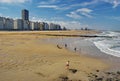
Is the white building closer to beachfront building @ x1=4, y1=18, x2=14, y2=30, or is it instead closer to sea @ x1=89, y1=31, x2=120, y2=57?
beachfront building @ x1=4, y1=18, x2=14, y2=30

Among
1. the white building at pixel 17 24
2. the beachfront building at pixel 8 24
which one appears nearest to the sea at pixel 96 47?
the beachfront building at pixel 8 24

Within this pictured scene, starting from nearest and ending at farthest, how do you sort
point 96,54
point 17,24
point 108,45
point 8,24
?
1. point 96,54
2. point 108,45
3. point 8,24
4. point 17,24

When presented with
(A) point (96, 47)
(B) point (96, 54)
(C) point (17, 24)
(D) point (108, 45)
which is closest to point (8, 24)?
(C) point (17, 24)

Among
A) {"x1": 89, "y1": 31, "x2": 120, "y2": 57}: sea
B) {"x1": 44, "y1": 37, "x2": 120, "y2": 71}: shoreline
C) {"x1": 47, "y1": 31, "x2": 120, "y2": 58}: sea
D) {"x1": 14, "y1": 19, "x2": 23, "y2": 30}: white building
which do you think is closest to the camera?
{"x1": 44, "y1": 37, "x2": 120, "y2": 71}: shoreline

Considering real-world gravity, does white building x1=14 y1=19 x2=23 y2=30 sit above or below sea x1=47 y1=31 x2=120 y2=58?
above

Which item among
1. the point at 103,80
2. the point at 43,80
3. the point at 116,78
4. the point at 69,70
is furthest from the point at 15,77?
the point at 116,78

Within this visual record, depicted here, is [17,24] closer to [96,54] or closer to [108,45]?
[108,45]

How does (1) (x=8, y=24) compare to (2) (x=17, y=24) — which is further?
(2) (x=17, y=24)

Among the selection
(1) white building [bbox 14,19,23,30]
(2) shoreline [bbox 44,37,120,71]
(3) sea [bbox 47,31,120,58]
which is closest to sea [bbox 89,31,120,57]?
(3) sea [bbox 47,31,120,58]

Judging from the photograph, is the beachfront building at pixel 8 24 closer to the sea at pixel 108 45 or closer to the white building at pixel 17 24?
the white building at pixel 17 24

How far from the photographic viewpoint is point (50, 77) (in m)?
12.1

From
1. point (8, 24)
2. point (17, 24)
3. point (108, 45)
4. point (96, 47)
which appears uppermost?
point (17, 24)

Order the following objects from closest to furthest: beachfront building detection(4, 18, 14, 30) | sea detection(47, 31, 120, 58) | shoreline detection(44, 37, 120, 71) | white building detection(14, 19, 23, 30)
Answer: shoreline detection(44, 37, 120, 71), sea detection(47, 31, 120, 58), beachfront building detection(4, 18, 14, 30), white building detection(14, 19, 23, 30)

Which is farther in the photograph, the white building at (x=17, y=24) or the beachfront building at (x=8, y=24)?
the white building at (x=17, y=24)
